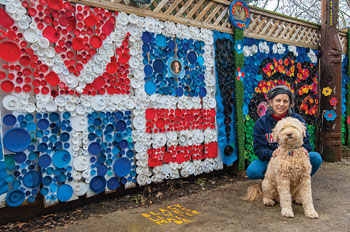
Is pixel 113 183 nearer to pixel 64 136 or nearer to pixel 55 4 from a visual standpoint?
pixel 64 136

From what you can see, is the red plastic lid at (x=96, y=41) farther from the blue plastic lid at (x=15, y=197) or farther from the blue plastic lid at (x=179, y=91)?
the blue plastic lid at (x=15, y=197)

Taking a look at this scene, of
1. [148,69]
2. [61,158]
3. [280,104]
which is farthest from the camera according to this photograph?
[148,69]

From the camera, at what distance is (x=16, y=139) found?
Answer: 2604 millimetres

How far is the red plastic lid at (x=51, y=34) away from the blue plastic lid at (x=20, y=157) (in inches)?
45.5

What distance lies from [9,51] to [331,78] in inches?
215

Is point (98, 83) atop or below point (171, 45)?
below

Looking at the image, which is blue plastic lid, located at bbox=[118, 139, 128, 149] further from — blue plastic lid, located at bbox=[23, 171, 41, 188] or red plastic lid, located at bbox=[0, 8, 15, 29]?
red plastic lid, located at bbox=[0, 8, 15, 29]

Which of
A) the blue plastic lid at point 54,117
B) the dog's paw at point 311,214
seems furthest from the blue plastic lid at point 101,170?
the dog's paw at point 311,214

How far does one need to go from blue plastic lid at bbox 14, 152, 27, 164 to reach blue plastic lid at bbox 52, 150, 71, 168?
27 cm

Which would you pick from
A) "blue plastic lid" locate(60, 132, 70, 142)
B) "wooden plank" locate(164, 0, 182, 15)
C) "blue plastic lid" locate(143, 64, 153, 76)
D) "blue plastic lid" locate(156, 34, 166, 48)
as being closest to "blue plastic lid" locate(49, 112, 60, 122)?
"blue plastic lid" locate(60, 132, 70, 142)

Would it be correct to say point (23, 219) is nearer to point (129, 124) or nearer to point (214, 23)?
point (129, 124)

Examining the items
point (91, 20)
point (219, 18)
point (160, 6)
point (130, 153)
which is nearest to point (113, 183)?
point (130, 153)

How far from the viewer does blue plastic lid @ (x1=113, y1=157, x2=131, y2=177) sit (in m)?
3.27

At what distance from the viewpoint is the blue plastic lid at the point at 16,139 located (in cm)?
255
